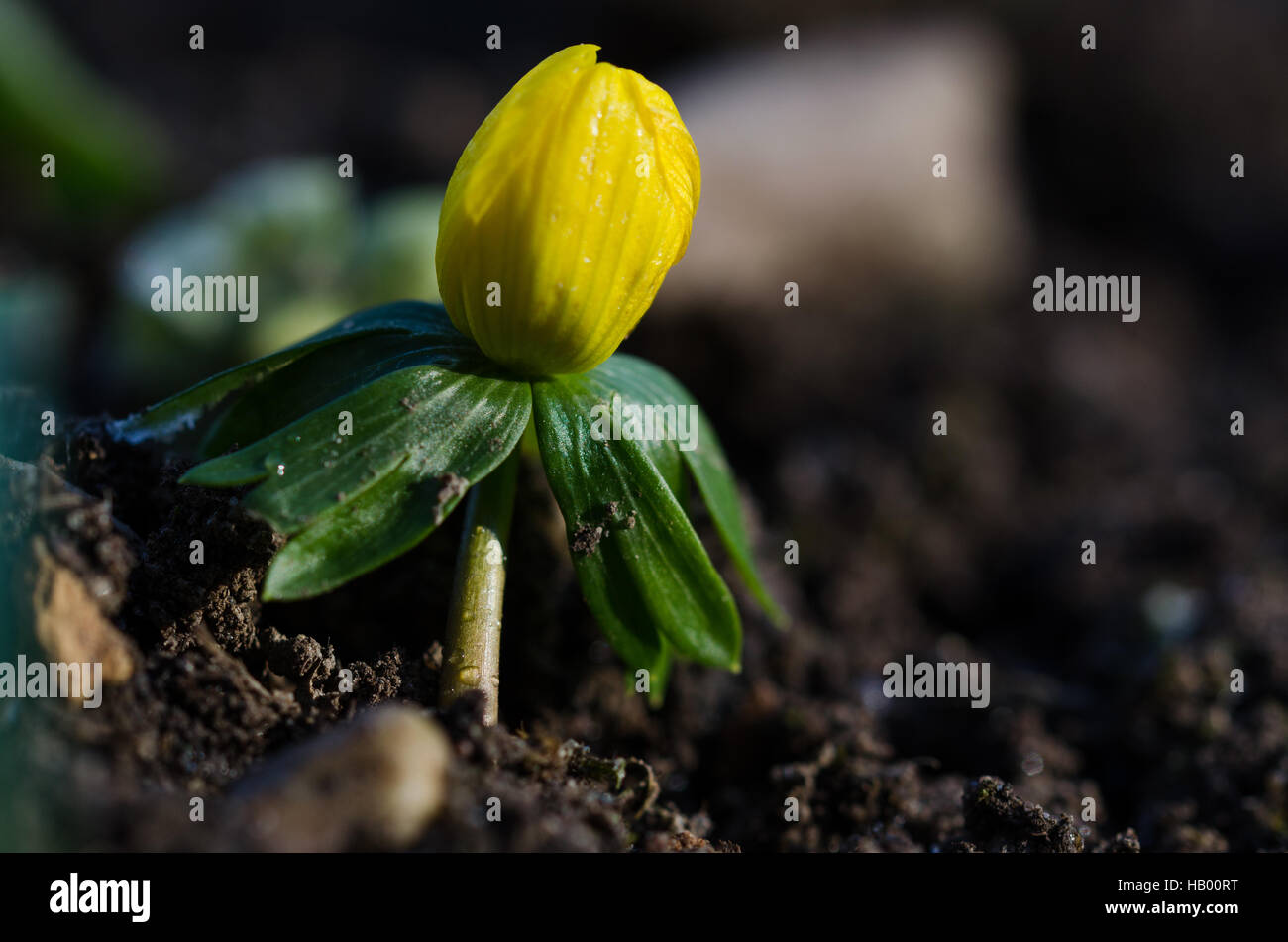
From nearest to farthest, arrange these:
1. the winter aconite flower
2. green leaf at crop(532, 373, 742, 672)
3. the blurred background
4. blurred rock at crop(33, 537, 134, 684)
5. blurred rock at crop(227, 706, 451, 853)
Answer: blurred rock at crop(227, 706, 451, 853) → blurred rock at crop(33, 537, 134, 684) → the winter aconite flower → green leaf at crop(532, 373, 742, 672) → the blurred background

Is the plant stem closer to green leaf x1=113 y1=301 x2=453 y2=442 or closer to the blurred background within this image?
Result: green leaf x1=113 y1=301 x2=453 y2=442

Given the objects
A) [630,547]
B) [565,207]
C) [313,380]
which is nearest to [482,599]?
[630,547]

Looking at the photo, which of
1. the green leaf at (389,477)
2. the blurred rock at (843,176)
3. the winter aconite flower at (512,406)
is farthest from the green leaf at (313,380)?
the blurred rock at (843,176)

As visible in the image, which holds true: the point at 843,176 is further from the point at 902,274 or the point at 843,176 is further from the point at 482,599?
the point at 482,599

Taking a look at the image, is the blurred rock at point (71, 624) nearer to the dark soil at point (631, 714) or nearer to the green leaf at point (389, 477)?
the dark soil at point (631, 714)

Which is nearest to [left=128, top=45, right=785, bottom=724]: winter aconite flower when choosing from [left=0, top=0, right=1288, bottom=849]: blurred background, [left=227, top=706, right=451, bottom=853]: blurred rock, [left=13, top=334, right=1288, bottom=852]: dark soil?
[left=13, top=334, right=1288, bottom=852]: dark soil

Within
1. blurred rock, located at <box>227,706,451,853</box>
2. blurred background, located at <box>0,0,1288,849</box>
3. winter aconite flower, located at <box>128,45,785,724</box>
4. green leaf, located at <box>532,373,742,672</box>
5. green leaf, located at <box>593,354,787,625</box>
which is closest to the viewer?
blurred rock, located at <box>227,706,451,853</box>
